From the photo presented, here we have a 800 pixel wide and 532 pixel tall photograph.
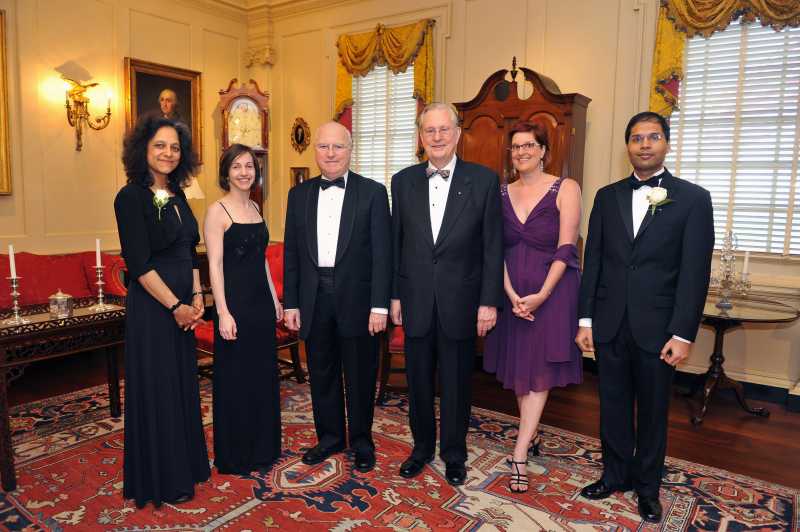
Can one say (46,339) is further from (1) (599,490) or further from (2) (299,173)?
(2) (299,173)

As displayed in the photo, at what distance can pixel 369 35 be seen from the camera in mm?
6480

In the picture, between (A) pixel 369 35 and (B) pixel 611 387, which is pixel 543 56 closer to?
(A) pixel 369 35

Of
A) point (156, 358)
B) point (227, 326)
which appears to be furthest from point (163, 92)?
point (156, 358)

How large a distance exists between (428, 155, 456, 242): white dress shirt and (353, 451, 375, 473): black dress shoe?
126 centimetres

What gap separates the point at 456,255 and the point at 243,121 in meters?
4.94

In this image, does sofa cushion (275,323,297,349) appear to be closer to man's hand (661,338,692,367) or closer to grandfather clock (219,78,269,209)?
man's hand (661,338,692,367)

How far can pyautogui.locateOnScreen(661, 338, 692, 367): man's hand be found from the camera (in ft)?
8.04

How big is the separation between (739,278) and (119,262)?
5435mm

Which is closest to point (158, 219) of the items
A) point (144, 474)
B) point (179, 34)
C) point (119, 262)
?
A: point (144, 474)

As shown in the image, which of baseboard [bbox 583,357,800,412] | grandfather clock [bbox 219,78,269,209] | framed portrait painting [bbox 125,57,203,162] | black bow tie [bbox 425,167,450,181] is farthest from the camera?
grandfather clock [bbox 219,78,269,209]

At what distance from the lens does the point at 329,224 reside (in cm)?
294

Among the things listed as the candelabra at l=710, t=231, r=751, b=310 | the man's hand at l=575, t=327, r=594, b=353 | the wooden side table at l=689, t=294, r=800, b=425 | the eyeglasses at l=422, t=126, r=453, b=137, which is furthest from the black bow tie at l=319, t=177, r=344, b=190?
the candelabra at l=710, t=231, r=751, b=310

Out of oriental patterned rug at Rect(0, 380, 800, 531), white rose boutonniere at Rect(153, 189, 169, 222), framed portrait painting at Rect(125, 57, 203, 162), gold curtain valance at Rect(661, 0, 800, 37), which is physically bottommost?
oriental patterned rug at Rect(0, 380, 800, 531)

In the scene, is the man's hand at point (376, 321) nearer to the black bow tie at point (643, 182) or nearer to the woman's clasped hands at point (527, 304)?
the woman's clasped hands at point (527, 304)
